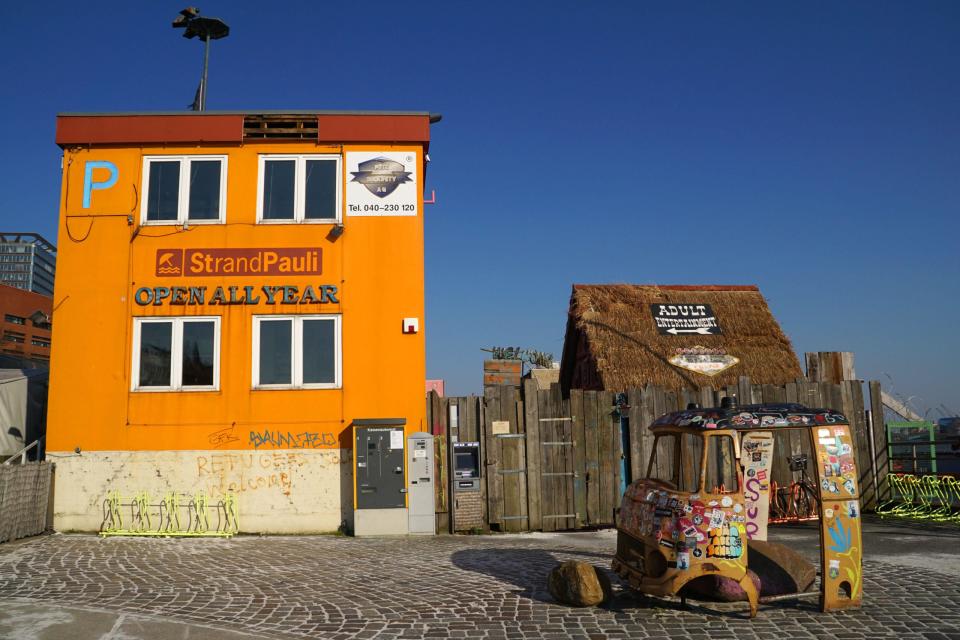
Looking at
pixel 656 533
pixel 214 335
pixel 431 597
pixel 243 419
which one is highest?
pixel 214 335

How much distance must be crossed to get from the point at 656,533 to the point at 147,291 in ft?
34.2

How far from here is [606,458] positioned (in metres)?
13.5

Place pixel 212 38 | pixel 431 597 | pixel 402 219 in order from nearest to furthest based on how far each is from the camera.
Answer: pixel 431 597, pixel 402 219, pixel 212 38

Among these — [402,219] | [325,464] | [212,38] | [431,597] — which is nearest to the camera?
[431,597]

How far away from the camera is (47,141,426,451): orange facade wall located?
13.0m

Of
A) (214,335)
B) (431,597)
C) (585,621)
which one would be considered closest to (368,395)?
(214,335)

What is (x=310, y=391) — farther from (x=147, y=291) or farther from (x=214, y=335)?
Answer: (x=147, y=291)

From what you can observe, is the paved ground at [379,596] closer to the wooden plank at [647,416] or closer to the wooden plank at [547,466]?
the wooden plank at [547,466]

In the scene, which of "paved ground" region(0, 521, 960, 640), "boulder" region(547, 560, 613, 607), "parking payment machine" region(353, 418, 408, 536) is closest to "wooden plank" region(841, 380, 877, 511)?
"paved ground" region(0, 521, 960, 640)

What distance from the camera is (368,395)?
13180 mm

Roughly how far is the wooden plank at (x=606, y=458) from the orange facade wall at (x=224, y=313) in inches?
134

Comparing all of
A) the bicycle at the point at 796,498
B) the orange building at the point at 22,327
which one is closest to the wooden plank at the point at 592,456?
the bicycle at the point at 796,498

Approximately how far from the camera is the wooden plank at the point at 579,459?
1323cm

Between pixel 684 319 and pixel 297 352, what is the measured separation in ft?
32.4
